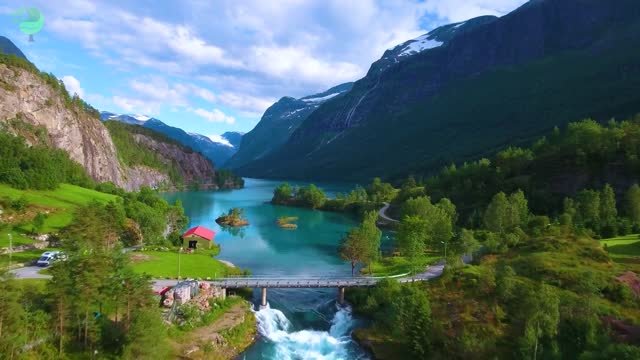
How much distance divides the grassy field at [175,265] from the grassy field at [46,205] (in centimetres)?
1844

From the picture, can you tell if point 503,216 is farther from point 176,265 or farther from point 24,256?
point 24,256

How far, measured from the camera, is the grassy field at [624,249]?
59.6m

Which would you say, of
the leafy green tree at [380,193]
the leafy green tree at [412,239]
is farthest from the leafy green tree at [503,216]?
the leafy green tree at [380,193]

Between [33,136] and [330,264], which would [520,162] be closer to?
[330,264]

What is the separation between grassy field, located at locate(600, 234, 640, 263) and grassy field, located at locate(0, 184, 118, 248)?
86.7m

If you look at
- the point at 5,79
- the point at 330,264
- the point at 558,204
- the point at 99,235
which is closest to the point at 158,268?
the point at 99,235

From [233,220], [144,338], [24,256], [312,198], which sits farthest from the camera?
[312,198]

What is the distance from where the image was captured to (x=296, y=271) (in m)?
80.3

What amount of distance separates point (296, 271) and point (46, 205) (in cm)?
5051

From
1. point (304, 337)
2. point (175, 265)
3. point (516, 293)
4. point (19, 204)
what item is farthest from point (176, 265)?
point (516, 293)

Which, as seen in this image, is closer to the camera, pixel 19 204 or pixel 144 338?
pixel 144 338

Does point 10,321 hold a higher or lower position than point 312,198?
lower

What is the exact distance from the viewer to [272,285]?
Result: 60.3m

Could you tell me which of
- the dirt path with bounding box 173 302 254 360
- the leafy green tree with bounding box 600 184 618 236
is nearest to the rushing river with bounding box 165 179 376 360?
→ the dirt path with bounding box 173 302 254 360
